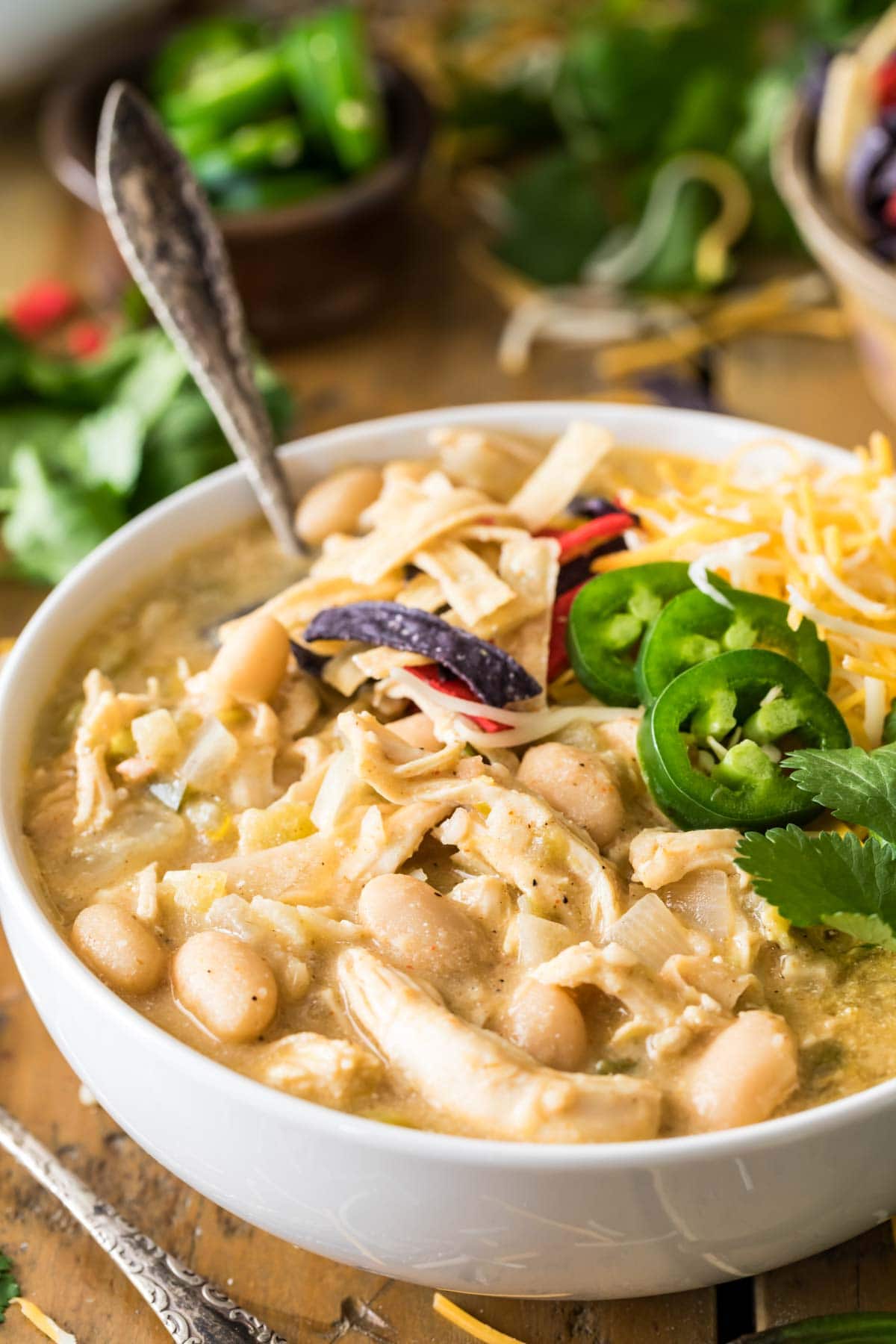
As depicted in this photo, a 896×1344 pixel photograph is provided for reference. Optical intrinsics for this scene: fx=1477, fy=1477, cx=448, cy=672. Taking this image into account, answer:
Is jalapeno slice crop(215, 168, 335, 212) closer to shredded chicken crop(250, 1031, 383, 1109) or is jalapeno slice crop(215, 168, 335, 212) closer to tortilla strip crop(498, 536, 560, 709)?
tortilla strip crop(498, 536, 560, 709)

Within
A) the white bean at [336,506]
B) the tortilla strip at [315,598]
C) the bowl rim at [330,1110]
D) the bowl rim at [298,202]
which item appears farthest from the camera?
the bowl rim at [298,202]

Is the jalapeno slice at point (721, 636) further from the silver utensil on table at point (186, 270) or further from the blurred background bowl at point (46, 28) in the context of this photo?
the blurred background bowl at point (46, 28)

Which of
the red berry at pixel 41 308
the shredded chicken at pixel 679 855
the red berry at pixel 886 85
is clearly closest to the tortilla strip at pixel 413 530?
the shredded chicken at pixel 679 855

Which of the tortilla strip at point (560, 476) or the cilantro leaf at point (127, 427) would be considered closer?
the tortilla strip at point (560, 476)

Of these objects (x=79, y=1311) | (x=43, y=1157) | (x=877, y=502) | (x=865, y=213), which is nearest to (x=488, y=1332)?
(x=79, y=1311)

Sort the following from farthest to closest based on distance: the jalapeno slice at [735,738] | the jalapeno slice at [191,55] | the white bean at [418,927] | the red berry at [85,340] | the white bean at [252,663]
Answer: the jalapeno slice at [191,55] → the red berry at [85,340] → the white bean at [252,663] → the jalapeno slice at [735,738] → the white bean at [418,927]

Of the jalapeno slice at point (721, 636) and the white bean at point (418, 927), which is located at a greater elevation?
the white bean at point (418, 927)

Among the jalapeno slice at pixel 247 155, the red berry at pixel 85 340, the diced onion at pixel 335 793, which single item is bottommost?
the red berry at pixel 85 340
